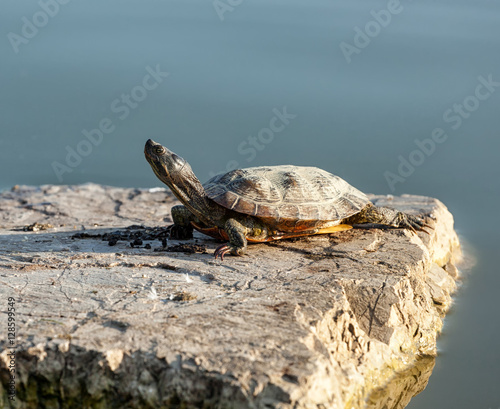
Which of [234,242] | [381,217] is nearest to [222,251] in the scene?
[234,242]

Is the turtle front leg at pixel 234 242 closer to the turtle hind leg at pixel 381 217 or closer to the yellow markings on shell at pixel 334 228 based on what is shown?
the yellow markings on shell at pixel 334 228

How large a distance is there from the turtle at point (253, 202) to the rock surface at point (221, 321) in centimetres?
18

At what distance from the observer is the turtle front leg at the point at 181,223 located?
18.2 feet

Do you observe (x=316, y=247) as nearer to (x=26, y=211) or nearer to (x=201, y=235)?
(x=201, y=235)

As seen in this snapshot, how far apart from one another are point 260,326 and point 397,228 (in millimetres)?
2744

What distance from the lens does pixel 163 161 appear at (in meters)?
5.26

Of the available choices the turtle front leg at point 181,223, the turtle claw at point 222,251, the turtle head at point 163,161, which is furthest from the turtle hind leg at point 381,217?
the turtle head at point 163,161

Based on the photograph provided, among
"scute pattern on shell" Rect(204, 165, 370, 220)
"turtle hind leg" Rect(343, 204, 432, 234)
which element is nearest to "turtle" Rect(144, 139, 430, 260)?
"scute pattern on shell" Rect(204, 165, 370, 220)

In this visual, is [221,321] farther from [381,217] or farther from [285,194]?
[381,217]

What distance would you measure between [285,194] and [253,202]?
0.31 metres

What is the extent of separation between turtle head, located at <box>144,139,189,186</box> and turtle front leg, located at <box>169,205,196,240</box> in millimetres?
350

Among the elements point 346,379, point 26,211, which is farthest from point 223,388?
point 26,211

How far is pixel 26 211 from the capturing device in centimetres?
748

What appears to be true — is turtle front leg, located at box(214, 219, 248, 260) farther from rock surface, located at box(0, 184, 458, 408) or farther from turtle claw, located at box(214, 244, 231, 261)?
rock surface, located at box(0, 184, 458, 408)
